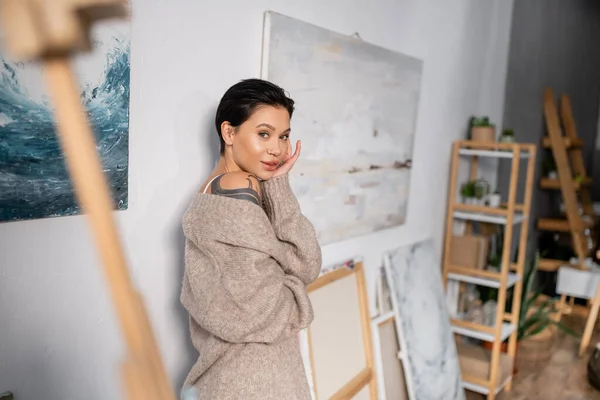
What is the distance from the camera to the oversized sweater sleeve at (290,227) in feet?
4.38

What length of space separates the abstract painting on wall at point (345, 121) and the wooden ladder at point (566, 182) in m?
2.10

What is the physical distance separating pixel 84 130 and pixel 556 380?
357cm

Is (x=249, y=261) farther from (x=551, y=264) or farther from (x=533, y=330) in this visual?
(x=551, y=264)

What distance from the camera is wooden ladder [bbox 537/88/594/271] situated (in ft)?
13.7

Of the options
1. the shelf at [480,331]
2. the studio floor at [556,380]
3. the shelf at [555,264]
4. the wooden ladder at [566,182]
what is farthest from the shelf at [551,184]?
the shelf at [480,331]

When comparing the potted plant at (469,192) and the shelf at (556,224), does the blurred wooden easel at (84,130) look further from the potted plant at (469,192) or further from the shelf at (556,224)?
the shelf at (556,224)

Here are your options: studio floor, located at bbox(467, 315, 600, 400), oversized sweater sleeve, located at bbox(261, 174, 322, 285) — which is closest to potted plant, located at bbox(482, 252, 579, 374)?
studio floor, located at bbox(467, 315, 600, 400)

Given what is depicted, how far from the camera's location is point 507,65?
361 centimetres

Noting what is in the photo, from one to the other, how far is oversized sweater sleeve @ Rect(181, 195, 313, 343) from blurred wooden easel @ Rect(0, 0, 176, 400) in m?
0.86

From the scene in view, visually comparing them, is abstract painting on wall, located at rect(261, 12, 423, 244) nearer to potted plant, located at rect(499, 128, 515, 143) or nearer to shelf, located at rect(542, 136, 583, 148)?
potted plant, located at rect(499, 128, 515, 143)

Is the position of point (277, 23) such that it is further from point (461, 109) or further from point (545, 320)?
point (545, 320)

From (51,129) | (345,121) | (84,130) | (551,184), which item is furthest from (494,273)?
(84,130)

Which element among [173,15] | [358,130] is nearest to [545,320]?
[358,130]

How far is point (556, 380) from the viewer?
3301mm
